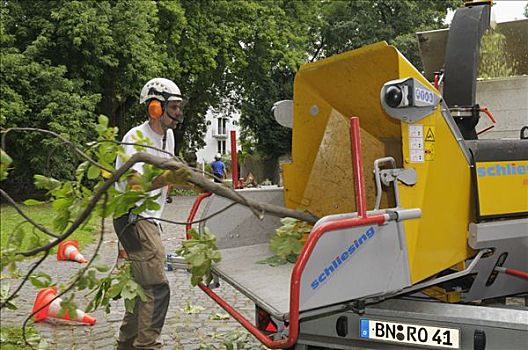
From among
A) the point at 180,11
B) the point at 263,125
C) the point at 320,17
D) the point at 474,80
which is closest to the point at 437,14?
the point at 320,17

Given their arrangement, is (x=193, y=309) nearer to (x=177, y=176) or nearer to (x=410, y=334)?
(x=410, y=334)

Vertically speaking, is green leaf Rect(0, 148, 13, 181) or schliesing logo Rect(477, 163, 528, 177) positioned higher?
green leaf Rect(0, 148, 13, 181)

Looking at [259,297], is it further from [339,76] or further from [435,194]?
[339,76]

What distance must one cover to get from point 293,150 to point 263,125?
93.6 feet

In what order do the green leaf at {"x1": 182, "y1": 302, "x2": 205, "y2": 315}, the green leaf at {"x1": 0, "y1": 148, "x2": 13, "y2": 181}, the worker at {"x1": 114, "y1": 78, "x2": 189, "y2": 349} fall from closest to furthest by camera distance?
1. the green leaf at {"x1": 0, "y1": 148, "x2": 13, "y2": 181}
2. the worker at {"x1": 114, "y1": 78, "x2": 189, "y2": 349}
3. the green leaf at {"x1": 182, "y1": 302, "x2": 205, "y2": 315}

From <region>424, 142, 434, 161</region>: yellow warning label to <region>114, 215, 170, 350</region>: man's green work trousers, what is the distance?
88.0 inches

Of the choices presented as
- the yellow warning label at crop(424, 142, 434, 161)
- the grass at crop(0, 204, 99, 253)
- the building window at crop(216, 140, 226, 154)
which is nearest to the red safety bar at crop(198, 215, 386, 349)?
the yellow warning label at crop(424, 142, 434, 161)

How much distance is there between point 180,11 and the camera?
25016mm

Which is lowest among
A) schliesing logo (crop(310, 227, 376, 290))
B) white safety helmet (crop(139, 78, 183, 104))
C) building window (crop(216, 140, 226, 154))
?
schliesing logo (crop(310, 227, 376, 290))

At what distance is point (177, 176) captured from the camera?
135 inches

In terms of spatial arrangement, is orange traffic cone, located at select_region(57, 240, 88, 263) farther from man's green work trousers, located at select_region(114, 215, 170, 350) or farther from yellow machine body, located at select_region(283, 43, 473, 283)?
yellow machine body, located at select_region(283, 43, 473, 283)

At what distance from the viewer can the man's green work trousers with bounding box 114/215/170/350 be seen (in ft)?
16.0

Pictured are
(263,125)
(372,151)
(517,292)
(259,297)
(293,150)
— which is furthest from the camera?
(263,125)

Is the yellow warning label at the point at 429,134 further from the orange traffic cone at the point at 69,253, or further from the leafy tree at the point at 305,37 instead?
the leafy tree at the point at 305,37
